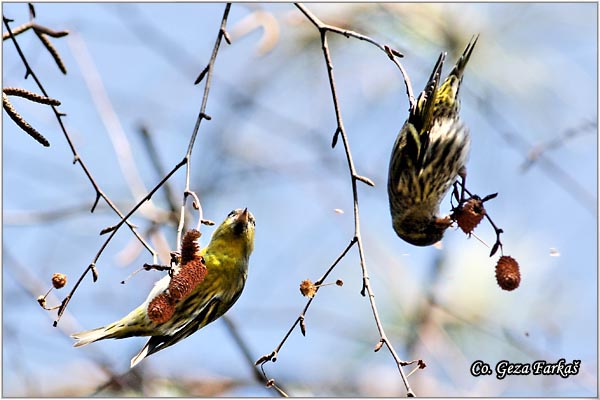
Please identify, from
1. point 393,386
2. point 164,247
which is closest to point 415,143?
point 164,247

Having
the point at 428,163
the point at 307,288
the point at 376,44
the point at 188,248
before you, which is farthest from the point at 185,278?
the point at 428,163

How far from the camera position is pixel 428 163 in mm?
4477

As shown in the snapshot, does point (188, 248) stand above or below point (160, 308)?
above

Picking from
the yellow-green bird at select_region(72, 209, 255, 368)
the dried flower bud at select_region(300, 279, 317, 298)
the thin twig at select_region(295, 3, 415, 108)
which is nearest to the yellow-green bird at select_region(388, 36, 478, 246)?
the yellow-green bird at select_region(72, 209, 255, 368)

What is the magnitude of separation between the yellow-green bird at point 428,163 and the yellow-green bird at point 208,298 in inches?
35.1

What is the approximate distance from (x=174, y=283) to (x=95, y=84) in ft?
7.16

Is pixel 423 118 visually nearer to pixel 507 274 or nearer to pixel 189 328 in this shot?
pixel 507 274

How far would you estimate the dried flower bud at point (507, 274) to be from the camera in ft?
10.3

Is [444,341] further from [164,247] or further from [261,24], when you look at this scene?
[261,24]

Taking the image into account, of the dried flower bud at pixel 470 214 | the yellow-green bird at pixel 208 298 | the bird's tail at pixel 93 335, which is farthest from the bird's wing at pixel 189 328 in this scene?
the dried flower bud at pixel 470 214

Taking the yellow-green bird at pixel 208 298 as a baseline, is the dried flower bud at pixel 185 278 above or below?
below

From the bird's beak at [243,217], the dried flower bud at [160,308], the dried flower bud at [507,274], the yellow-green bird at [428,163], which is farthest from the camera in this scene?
the yellow-green bird at [428,163]

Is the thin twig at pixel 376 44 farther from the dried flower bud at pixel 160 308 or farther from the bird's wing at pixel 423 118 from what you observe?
the dried flower bud at pixel 160 308

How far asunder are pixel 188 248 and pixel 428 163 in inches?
81.5
